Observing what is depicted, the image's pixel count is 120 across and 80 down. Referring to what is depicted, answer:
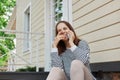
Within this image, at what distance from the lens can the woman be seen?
10.4 feet

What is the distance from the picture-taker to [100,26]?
4.30 meters

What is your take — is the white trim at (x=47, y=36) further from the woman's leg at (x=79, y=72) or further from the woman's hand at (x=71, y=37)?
the woman's leg at (x=79, y=72)

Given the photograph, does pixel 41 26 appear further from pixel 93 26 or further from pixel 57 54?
pixel 57 54

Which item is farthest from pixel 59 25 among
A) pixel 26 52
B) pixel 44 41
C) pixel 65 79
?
pixel 26 52

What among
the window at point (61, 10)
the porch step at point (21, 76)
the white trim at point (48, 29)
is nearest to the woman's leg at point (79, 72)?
the porch step at point (21, 76)

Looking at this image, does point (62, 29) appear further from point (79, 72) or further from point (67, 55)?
point (79, 72)

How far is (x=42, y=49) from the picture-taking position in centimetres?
768

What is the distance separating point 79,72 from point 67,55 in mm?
570

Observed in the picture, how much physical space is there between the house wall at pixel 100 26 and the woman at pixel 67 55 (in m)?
0.60

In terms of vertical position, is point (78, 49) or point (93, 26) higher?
point (93, 26)

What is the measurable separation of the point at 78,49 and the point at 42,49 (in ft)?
14.6

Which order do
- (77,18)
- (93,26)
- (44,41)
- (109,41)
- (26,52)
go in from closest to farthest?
(109,41) → (93,26) → (77,18) → (44,41) → (26,52)

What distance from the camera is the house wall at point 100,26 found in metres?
3.87

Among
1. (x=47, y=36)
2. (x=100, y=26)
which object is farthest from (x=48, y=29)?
(x=100, y=26)
